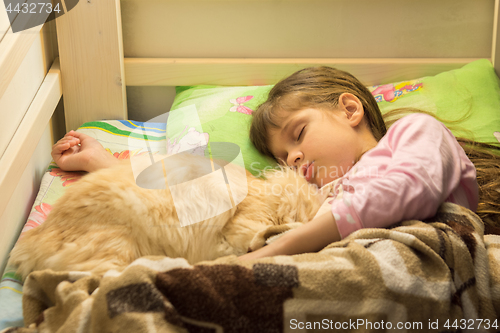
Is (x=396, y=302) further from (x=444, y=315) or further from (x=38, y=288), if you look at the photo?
(x=38, y=288)

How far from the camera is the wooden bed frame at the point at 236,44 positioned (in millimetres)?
1274

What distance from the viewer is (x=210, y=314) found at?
532 millimetres

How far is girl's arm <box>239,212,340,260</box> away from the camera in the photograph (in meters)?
0.67

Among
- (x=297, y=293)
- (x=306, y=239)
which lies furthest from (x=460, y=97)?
(x=297, y=293)

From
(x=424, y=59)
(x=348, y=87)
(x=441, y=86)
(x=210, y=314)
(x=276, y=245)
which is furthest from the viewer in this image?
(x=424, y=59)

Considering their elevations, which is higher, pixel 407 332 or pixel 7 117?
pixel 7 117

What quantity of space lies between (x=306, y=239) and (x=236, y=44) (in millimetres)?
915

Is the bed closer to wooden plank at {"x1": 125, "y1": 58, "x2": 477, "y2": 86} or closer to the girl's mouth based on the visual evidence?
wooden plank at {"x1": 125, "y1": 58, "x2": 477, "y2": 86}

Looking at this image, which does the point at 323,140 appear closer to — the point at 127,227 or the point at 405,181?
the point at 405,181

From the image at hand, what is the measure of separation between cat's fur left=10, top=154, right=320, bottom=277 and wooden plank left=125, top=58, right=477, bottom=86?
2.28 feet

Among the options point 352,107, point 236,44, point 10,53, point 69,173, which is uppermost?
point 10,53

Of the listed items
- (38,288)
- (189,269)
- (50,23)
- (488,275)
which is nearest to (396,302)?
(488,275)

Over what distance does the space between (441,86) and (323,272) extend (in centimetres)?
88

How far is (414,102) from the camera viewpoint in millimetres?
1162
